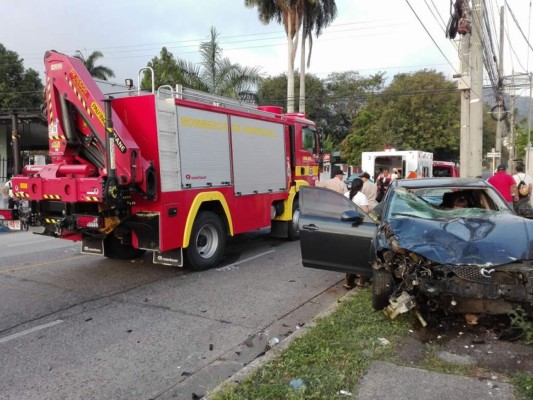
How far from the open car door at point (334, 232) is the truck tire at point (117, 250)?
3.83 meters

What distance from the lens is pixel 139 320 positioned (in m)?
5.35

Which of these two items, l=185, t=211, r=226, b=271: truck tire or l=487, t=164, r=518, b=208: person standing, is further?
l=487, t=164, r=518, b=208: person standing

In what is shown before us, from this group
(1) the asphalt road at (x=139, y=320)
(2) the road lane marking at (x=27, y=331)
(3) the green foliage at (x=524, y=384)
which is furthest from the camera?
(2) the road lane marking at (x=27, y=331)

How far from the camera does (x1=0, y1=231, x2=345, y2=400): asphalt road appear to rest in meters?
3.90

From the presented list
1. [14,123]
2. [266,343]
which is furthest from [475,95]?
[14,123]

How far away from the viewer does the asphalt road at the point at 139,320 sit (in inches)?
153

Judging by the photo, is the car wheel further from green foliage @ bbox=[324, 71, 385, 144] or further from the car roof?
green foliage @ bbox=[324, 71, 385, 144]

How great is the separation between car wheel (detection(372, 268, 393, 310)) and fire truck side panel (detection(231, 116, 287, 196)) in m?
4.29

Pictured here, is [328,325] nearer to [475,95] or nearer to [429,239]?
[429,239]

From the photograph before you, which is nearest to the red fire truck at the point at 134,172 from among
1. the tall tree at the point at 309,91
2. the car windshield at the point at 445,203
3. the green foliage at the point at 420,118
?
the car windshield at the point at 445,203

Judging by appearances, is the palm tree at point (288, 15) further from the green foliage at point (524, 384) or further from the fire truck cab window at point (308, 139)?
the green foliage at point (524, 384)

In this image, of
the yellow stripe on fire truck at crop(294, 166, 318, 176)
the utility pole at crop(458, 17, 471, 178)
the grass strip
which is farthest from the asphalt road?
the utility pole at crop(458, 17, 471, 178)

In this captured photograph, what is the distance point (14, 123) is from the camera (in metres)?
7.45

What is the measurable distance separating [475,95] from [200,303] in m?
8.50
